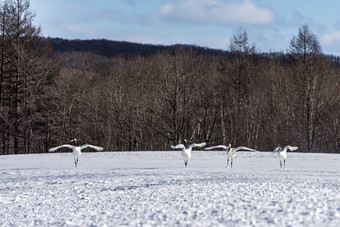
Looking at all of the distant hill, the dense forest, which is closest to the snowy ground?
the dense forest

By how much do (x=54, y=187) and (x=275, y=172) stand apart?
30.1 ft

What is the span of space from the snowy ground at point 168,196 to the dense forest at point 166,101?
62.9ft

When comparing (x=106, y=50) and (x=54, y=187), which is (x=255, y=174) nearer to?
(x=54, y=187)

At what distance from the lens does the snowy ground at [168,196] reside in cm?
1087

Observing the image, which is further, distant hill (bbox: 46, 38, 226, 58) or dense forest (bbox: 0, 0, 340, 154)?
distant hill (bbox: 46, 38, 226, 58)

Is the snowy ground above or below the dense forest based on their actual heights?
below

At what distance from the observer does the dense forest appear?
Answer: 40031 millimetres

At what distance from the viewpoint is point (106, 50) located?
151 meters

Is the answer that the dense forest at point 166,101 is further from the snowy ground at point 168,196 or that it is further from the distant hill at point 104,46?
the distant hill at point 104,46

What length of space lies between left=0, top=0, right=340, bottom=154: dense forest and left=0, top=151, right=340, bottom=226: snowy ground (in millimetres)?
19182

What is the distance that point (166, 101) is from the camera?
41.9 meters

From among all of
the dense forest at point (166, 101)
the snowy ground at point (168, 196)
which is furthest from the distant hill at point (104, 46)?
the snowy ground at point (168, 196)

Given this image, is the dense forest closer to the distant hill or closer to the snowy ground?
the snowy ground

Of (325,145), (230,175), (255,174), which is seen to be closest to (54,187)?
(230,175)
